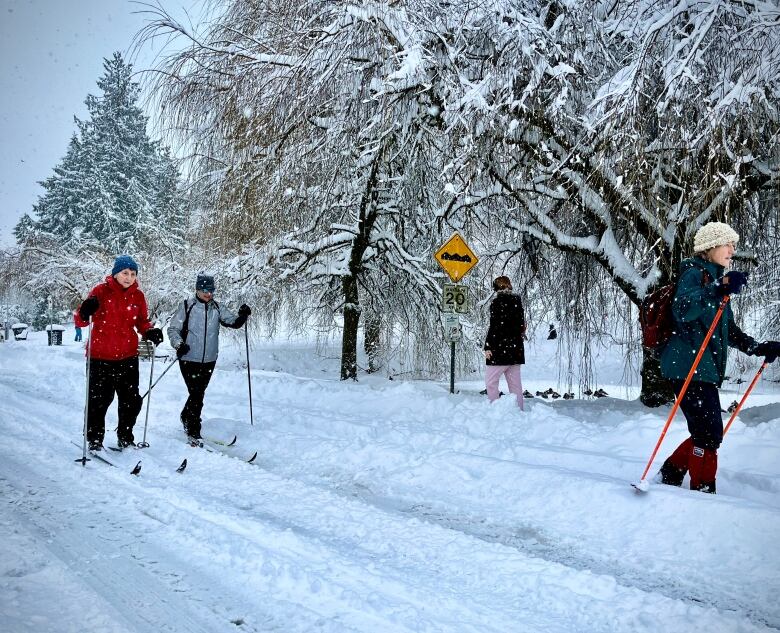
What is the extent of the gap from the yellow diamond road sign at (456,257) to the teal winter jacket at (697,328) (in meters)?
4.88

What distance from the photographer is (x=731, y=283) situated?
3.58 meters

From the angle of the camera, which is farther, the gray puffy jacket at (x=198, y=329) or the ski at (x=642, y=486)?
the gray puffy jacket at (x=198, y=329)

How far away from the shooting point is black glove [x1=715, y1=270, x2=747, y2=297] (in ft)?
11.6

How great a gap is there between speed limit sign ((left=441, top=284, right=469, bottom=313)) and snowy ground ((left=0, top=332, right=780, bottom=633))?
2801 millimetres

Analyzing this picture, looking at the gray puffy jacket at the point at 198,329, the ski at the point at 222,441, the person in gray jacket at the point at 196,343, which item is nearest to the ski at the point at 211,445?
the ski at the point at 222,441

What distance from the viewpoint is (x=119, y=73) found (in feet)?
118

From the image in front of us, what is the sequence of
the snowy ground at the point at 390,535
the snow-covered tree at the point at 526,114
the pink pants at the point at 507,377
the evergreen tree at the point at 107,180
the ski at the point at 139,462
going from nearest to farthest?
the snowy ground at the point at 390,535 < the ski at the point at 139,462 < the snow-covered tree at the point at 526,114 < the pink pants at the point at 507,377 < the evergreen tree at the point at 107,180

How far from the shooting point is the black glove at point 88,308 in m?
5.23

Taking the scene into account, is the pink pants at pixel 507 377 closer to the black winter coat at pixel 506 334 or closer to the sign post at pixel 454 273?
the black winter coat at pixel 506 334

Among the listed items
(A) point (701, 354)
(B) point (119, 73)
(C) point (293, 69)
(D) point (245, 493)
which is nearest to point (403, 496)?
(D) point (245, 493)

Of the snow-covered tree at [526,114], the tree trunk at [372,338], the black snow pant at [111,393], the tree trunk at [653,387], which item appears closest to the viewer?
the snow-covered tree at [526,114]

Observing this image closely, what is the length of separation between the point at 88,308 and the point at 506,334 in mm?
5088

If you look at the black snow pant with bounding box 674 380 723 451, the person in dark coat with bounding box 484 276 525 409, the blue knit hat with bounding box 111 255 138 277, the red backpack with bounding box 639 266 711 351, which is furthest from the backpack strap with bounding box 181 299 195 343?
the black snow pant with bounding box 674 380 723 451

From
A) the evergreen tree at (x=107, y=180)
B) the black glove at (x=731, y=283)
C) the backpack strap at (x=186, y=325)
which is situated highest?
the evergreen tree at (x=107, y=180)
